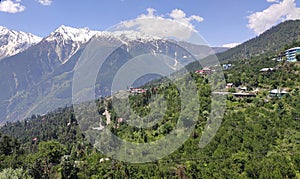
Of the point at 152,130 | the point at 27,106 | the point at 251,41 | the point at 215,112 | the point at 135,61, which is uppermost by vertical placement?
the point at 251,41

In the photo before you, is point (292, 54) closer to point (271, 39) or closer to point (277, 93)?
point (277, 93)

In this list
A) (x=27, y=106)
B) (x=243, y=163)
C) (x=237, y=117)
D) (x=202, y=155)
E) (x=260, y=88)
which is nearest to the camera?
(x=243, y=163)

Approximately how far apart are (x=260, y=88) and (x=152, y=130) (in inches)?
516

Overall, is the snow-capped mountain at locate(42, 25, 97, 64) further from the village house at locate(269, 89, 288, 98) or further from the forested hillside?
the village house at locate(269, 89, 288, 98)

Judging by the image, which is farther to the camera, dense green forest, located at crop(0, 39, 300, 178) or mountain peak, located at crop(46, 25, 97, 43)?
mountain peak, located at crop(46, 25, 97, 43)

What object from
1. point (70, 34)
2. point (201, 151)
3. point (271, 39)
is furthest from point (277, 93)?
point (70, 34)

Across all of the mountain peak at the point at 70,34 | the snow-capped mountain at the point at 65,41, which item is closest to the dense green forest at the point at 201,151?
the snow-capped mountain at the point at 65,41

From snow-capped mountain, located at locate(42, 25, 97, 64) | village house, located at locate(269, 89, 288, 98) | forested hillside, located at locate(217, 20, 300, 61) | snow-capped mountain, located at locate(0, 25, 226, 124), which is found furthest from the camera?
snow-capped mountain, located at locate(42, 25, 97, 64)

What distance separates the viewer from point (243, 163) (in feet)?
37.7

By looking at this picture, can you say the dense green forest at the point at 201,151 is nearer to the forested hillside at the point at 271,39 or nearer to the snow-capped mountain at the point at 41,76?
the forested hillside at the point at 271,39

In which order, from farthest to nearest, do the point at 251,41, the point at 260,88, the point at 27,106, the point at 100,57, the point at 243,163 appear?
the point at 27,106 < the point at 251,41 < the point at 260,88 < the point at 243,163 < the point at 100,57

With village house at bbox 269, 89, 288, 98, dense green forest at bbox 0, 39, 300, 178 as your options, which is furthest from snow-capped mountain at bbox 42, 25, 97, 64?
dense green forest at bbox 0, 39, 300, 178

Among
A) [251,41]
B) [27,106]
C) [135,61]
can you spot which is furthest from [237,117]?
[27,106]

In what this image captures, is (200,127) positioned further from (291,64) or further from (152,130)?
(291,64)
